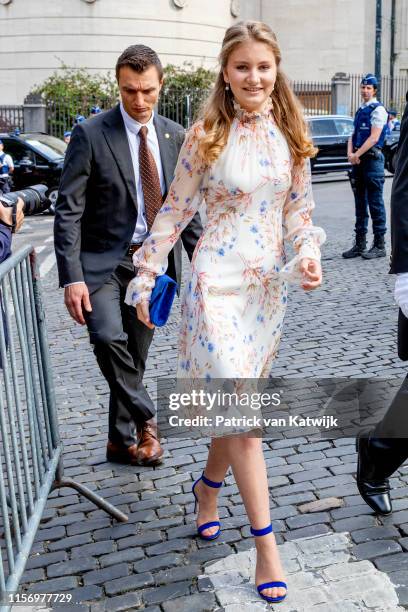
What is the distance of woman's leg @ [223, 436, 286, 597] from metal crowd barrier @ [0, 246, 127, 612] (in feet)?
2.56

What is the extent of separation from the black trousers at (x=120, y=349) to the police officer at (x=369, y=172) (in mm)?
6060

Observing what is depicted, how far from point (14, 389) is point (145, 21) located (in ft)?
125

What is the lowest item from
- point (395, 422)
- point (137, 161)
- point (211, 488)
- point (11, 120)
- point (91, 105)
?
point (211, 488)

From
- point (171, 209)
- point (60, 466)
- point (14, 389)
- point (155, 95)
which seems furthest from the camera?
point (155, 95)

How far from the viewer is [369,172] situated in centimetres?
1020

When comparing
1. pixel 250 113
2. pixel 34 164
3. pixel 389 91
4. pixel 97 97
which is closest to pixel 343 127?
pixel 34 164

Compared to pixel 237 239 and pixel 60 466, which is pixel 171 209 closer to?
pixel 237 239

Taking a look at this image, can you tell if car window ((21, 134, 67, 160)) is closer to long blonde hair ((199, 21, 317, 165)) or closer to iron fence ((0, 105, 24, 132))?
iron fence ((0, 105, 24, 132))

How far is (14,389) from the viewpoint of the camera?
3201mm

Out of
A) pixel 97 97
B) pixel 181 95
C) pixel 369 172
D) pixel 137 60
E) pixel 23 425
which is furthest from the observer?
pixel 97 97

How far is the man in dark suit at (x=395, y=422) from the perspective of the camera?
11.1 ft

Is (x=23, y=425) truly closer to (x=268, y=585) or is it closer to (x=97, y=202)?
(x=268, y=585)

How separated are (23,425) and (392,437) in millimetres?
1508

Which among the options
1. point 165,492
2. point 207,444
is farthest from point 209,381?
point 207,444
